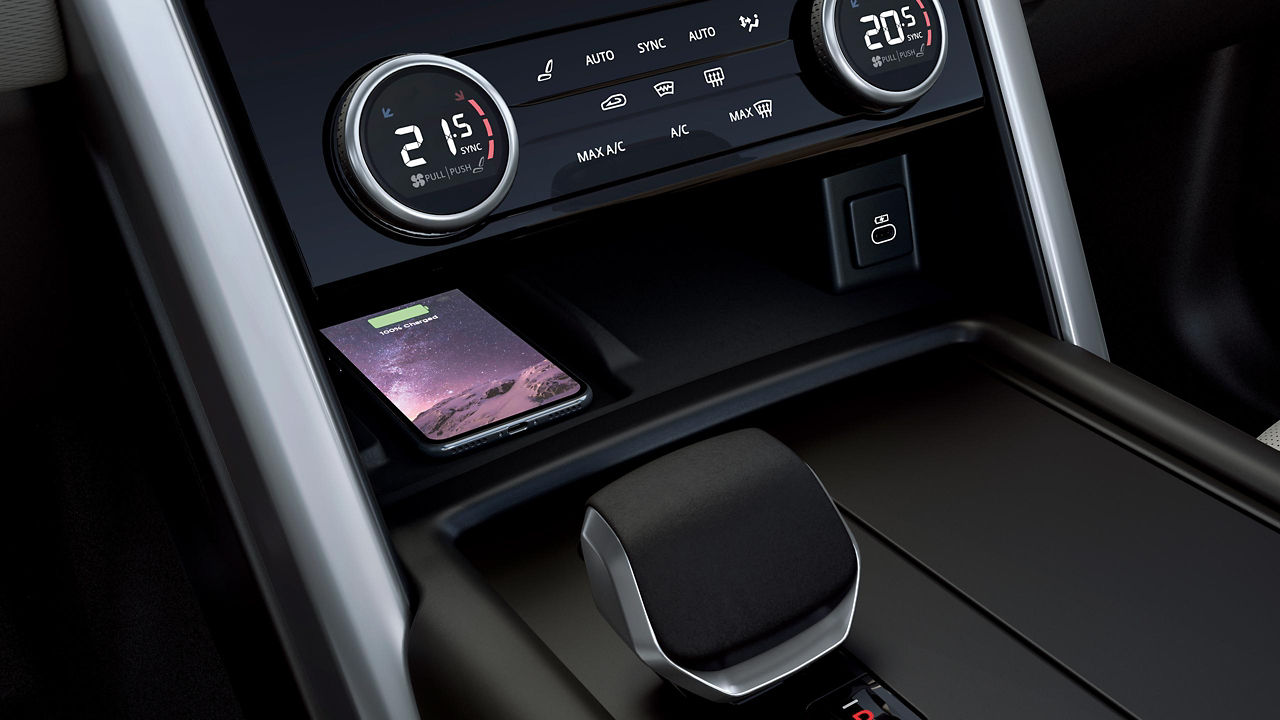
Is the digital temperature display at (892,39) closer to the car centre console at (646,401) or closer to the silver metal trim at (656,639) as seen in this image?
the car centre console at (646,401)

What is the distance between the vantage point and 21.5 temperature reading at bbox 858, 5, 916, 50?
60 cm

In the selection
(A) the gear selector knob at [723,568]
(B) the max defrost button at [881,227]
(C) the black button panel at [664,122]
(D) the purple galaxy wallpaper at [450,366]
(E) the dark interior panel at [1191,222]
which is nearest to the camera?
(A) the gear selector knob at [723,568]

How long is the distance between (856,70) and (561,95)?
18 cm

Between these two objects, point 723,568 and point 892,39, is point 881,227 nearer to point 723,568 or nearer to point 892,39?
point 892,39

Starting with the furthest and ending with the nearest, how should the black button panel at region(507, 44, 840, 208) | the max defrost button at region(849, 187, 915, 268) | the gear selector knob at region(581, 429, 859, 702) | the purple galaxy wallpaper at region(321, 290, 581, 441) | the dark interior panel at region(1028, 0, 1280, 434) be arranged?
→ the dark interior panel at region(1028, 0, 1280, 434)
the max defrost button at region(849, 187, 915, 268)
the purple galaxy wallpaper at region(321, 290, 581, 441)
the black button panel at region(507, 44, 840, 208)
the gear selector knob at region(581, 429, 859, 702)

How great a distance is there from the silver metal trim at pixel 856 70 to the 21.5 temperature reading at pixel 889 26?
0.8 inches

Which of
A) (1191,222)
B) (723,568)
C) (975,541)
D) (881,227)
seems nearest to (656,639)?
(723,568)

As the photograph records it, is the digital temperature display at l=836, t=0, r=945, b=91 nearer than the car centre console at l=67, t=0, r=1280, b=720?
No

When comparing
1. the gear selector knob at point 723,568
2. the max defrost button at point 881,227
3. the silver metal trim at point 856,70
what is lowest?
the gear selector knob at point 723,568

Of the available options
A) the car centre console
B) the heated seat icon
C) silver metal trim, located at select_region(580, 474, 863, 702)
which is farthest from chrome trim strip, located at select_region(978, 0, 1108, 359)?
silver metal trim, located at select_region(580, 474, 863, 702)

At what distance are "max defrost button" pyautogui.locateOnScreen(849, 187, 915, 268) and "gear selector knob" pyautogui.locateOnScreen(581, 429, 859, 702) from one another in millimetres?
332

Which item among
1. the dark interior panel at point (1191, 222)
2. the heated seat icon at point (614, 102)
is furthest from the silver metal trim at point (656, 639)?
the dark interior panel at point (1191, 222)

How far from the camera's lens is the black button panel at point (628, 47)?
1.71 ft

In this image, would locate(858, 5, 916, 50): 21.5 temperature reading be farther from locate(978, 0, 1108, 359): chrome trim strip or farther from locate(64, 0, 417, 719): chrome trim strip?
locate(64, 0, 417, 719): chrome trim strip
